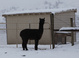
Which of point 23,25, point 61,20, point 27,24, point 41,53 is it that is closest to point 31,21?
point 27,24

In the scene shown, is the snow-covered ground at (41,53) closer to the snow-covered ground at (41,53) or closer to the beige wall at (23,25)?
the snow-covered ground at (41,53)

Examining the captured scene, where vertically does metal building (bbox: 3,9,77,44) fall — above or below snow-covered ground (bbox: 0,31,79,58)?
above

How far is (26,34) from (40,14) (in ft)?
20.0

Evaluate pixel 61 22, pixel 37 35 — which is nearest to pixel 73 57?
pixel 37 35

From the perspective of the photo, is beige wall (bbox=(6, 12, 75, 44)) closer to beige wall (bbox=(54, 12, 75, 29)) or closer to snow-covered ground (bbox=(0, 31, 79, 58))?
beige wall (bbox=(54, 12, 75, 29))

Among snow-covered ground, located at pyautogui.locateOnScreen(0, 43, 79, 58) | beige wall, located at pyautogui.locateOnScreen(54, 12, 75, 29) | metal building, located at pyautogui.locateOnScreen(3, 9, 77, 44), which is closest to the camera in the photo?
snow-covered ground, located at pyautogui.locateOnScreen(0, 43, 79, 58)

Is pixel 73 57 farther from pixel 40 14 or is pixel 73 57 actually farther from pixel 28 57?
pixel 40 14

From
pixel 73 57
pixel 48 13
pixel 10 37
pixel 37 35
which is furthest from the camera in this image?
pixel 10 37

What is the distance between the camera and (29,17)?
18.6 metres

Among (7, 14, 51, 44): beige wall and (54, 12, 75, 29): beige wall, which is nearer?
(7, 14, 51, 44): beige wall

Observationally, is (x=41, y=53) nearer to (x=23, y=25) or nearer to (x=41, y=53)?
(x=41, y=53)

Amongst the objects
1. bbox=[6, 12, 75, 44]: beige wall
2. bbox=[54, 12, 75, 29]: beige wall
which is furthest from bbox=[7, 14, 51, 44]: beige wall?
bbox=[54, 12, 75, 29]: beige wall

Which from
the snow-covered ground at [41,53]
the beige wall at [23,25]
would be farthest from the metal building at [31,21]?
the snow-covered ground at [41,53]

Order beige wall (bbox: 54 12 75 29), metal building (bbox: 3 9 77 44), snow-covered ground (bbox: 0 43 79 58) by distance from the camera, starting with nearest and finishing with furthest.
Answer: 1. snow-covered ground (bbox: 0 43 79 58)
2. metal building (bbox: 3 9 77 44)
3. beige wall (bbox: 54 12 75 29)
